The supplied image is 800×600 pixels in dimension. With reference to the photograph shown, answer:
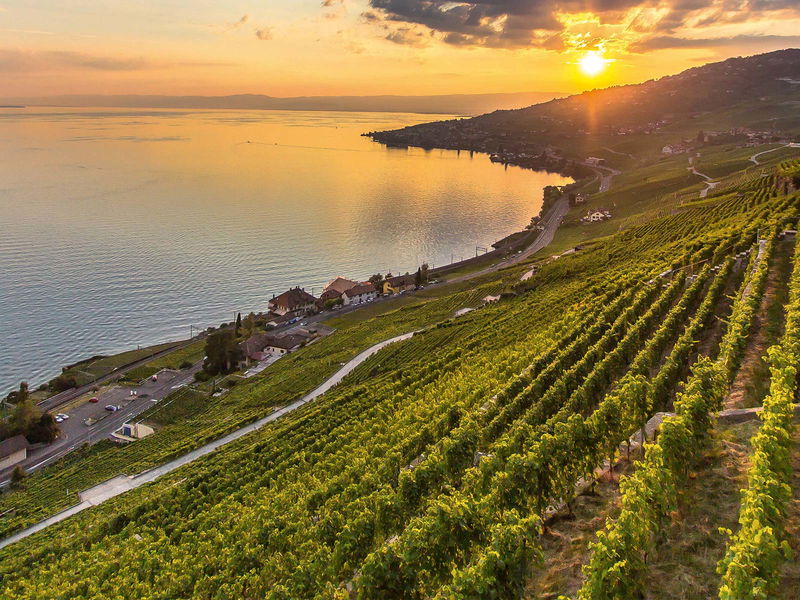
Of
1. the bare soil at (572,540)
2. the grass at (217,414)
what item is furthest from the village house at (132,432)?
the bare soil at (572,540)

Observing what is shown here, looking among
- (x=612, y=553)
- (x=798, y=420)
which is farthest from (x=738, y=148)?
(x=612, y=553)

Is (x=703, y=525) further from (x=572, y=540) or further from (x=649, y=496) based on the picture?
(x=572, y=540)

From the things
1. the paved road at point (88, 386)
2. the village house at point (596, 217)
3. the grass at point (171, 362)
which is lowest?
the paved road at point (88, 386)

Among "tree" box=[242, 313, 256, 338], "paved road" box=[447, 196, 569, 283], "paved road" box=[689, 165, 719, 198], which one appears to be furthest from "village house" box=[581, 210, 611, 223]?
"tree" box=[242, 313, 256, 338]

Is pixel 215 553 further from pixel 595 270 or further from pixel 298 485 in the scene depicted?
pixel 595 270

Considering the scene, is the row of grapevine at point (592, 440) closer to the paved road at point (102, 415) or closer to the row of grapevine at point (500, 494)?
the row of grapevine at point (500, 494)

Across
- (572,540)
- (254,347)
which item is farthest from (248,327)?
(572,540)
